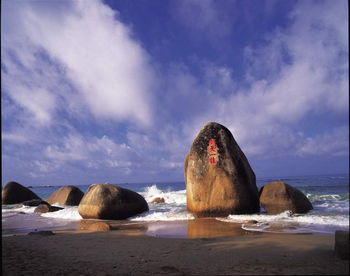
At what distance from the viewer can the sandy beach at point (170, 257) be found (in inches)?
114

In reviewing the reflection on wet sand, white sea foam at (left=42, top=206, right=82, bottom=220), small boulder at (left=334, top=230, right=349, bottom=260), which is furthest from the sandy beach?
white sea foam at (left=42, top=206, right=82, bottom=220)

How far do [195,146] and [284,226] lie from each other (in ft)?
13.3

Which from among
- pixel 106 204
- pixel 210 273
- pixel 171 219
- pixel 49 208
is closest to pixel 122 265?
pixel 210 273

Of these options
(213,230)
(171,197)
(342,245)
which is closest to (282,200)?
(213,230)

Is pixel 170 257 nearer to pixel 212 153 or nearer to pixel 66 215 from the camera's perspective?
pixel 212 153

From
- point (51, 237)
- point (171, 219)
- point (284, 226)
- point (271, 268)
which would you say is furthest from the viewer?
point (171, 219)

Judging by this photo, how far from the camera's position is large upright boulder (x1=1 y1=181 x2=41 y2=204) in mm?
17875

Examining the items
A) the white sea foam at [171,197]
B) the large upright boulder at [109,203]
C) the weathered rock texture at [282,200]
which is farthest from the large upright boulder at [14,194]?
the weathered rock texture at [282,200]

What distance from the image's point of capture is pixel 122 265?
3314mm

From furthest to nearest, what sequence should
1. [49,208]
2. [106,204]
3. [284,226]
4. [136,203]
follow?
[49,208], [136,203], [106,204], [284,226]

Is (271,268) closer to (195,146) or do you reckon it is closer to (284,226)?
(284,226)

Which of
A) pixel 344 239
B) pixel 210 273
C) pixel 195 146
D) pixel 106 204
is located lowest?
pixel 210 273

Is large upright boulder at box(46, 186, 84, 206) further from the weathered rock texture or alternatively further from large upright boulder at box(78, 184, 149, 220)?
the weathered rock texture

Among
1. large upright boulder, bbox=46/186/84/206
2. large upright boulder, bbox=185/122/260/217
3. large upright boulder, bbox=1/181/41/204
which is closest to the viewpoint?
large upright boulder, bbox=185/122/260/217
